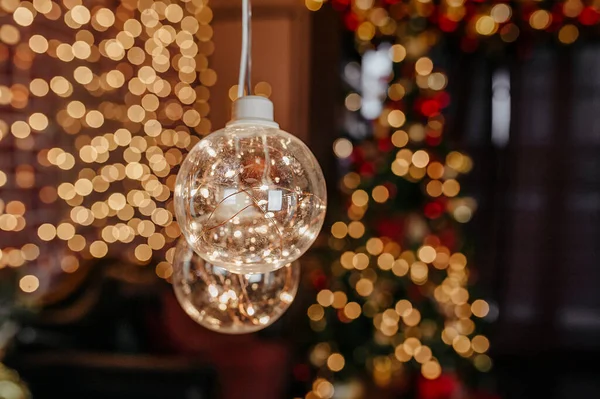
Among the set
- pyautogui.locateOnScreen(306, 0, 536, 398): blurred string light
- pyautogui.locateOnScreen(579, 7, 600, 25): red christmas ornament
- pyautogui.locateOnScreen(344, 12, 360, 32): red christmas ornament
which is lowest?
pyautogui.locateOnScreen(306, 0, 536, 398): blurred string light

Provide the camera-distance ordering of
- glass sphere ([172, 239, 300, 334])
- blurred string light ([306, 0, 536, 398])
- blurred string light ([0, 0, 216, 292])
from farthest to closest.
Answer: blurred string light ([306, 0, 536, 398])
blurred string light ([0, 0, 216, 292])
glass sphere ([172, 239, 300, 334])

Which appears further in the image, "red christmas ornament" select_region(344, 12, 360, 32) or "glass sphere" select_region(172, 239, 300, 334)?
"red christmas ornament" select_region(344, 12, 360, 32)

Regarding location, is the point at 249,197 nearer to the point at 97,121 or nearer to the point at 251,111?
the point at 251,111

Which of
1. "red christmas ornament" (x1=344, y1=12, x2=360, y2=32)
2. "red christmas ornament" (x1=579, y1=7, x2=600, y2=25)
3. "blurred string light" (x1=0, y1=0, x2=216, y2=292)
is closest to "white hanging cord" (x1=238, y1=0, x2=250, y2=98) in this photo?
"blurred string light" (x1=0, y1=0, x2=216, y2=292)

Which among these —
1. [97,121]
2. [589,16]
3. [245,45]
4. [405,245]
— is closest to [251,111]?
[245,45]

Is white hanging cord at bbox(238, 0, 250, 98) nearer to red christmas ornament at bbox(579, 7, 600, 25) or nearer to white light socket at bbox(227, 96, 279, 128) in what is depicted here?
white light socket at bbox(227, 96, 279, 128)

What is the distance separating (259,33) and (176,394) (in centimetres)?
262

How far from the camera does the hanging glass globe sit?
0.59 metres

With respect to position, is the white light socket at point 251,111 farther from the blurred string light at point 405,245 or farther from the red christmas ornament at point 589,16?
the red christmas ornament at point 589,16

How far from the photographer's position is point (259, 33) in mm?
3605

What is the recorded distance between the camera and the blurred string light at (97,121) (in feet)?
8.31

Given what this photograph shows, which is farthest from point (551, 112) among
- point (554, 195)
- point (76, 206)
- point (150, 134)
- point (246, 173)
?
point (246, 173)

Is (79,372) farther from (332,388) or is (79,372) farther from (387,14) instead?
(387,14)

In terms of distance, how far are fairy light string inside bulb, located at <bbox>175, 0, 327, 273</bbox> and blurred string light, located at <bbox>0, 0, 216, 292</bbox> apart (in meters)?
2.20
